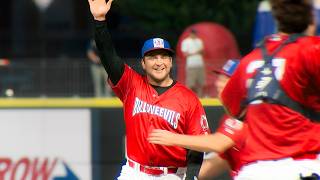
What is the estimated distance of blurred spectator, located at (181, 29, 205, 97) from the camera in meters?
11.6

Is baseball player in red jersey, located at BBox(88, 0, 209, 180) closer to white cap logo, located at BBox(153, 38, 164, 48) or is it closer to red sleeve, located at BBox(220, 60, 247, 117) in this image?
A: white cap logo, located at BBox(153, 38, 164, 48)

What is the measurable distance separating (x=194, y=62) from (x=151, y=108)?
6139 mm

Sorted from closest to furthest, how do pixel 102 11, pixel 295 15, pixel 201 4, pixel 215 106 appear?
pixel 295 15, pixel 102 11, pixel 215 106, pixel 201 4

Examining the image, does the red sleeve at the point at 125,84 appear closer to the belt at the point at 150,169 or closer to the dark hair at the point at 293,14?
the belt at the point at 150,169

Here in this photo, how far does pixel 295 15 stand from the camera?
15.3 feet

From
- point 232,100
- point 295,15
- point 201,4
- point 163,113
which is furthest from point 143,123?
point 201,4

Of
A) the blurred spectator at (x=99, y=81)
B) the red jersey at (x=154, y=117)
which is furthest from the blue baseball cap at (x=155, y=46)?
the blurred spectator at (x=99, y=81)

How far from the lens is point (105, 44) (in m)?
7.37

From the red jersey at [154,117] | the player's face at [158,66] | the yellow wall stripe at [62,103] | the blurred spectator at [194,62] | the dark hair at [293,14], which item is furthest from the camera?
the blurred spectator at [194,62]

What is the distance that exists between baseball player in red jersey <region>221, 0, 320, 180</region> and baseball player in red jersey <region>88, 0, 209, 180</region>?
8.05 ft

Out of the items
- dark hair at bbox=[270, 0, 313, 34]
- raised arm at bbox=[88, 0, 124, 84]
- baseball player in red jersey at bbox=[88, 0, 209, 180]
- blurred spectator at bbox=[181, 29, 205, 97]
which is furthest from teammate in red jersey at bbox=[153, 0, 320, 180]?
blurred spectator at bbox=[181, 29, 205, 97]

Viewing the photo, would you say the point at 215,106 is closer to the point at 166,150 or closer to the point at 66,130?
the point at 66,130

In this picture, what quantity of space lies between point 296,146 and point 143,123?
105 inches

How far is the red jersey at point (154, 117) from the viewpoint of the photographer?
23.8 ft
